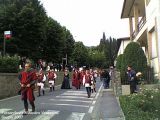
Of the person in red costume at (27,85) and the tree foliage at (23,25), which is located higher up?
the tree foliage at (23,25)

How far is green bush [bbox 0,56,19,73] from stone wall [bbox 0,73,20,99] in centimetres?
46

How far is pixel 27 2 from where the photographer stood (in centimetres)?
4728

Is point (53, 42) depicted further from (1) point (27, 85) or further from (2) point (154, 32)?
(1) point (27, 85)

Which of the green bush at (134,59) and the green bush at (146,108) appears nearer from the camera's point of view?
the green bush at (146,108)

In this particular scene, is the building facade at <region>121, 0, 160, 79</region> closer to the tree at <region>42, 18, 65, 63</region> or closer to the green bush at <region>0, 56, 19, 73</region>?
the green bush at <region>0, 56, 19, 73</region>

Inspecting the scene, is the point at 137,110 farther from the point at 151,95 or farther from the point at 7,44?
the point at 7,44

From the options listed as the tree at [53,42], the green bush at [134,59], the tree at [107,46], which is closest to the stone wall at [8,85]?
the green bush at [134,59]

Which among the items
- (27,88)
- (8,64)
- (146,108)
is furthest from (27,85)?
(8,64)

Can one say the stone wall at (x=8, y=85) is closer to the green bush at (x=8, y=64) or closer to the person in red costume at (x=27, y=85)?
the green bush at (x=8, y=64)

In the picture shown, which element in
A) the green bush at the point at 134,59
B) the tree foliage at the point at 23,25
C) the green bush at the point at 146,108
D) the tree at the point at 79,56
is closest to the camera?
the green bush at the point at 146,108

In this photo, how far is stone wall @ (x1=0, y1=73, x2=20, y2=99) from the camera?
2504 cm

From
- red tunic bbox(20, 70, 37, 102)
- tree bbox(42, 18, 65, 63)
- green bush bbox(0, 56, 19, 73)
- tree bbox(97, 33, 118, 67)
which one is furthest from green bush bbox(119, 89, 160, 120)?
tree bbox(97, 33, 118, 67)

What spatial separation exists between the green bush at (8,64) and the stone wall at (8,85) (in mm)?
456

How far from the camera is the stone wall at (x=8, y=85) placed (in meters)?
25.0
